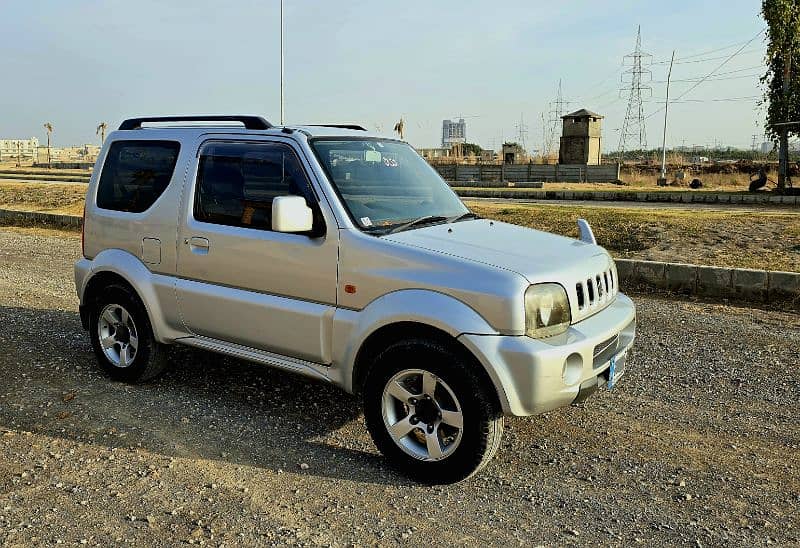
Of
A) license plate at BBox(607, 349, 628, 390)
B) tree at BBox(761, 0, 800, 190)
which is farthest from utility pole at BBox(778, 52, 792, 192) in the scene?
license plate at BBox(607, 349, 628, 390)

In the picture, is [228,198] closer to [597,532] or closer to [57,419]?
[57,419]

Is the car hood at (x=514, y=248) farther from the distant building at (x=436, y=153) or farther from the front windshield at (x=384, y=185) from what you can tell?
the distant building at (x=436, y=153)

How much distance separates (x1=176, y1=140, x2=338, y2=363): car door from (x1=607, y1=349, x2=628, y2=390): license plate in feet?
5.47

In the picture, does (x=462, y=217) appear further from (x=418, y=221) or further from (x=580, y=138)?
(x=580, y=138)

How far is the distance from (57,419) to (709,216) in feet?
39.8

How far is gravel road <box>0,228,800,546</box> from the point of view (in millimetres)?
3451

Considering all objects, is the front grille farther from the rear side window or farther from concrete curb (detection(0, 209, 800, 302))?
concrete curb (detection(0, 209, 800, 302))

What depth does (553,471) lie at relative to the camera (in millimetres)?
4086

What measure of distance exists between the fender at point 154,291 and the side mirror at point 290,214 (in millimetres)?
1302

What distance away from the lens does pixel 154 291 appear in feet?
16.6

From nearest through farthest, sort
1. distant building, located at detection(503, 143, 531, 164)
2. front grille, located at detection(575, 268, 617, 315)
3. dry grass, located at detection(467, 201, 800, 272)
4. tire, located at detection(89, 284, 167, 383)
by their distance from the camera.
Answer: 1. front grille, located at detection(575, 268, 617, 315)
2. tire, located at detection(89, 284, 167, 383)
3. dry grass, located at detection(467, 201, 800, 272)
4. distant building, located at detection(503, 143, 531, 164)

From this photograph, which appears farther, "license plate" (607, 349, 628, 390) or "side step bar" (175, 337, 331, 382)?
"side step bar" (175, 337, 331, 382)

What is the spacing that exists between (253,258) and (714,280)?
21.2 ft

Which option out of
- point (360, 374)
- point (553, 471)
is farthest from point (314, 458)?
point (553, 471)
